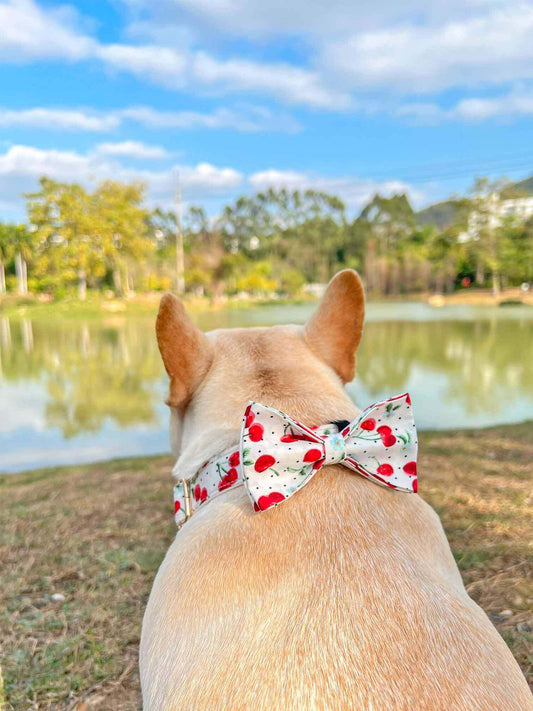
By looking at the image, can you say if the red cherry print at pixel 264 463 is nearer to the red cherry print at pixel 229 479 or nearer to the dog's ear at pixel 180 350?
the red cherry print at pixel 229 479

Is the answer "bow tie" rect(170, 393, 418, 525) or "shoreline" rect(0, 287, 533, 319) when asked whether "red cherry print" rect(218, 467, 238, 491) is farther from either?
"shoreline" rect(0, 287, 533, 319)

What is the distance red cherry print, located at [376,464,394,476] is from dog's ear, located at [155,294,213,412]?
1.95 feet

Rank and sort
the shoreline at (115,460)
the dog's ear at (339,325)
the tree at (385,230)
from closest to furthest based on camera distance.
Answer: the dog's ear at (339,325) → the shoreline at (115,460) → the tree at (385,230)

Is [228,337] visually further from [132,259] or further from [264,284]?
[264,284]

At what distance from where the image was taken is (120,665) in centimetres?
168

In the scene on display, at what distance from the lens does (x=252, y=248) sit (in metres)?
57.9

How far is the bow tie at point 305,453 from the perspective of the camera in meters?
1.06

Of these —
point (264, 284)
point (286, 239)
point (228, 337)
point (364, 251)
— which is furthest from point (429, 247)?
point (228, 337)

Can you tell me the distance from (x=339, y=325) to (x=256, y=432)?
548 millimetres

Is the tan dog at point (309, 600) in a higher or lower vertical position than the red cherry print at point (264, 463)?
lower

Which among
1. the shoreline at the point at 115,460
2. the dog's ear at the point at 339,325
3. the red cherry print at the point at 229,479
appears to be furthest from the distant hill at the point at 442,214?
the red cherry print at the point at 229,479

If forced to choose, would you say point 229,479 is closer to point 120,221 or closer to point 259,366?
point 259,366

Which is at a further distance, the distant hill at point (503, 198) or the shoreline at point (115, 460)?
the distant hill at point (503, 198)

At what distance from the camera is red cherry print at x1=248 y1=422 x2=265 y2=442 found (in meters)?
1.08
